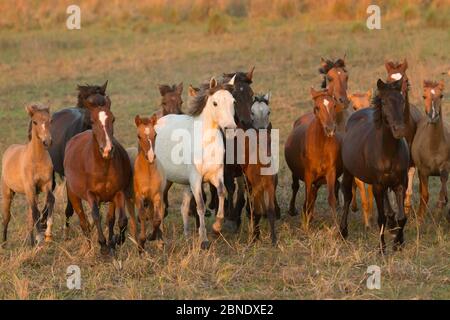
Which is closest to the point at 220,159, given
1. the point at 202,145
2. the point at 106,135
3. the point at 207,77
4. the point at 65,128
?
the point at 202,145

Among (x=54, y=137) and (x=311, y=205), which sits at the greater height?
(x=54, y=137)

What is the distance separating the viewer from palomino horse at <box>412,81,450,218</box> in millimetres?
10445

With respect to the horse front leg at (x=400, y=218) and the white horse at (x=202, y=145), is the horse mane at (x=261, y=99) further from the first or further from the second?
the horse front leg at (x=400, y=218)

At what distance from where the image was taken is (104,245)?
29.6 ft

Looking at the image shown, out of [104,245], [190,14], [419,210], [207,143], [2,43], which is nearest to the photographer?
[104,245]

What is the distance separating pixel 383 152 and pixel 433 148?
1543 millimetres

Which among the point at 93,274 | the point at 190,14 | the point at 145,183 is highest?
the point at 190,14

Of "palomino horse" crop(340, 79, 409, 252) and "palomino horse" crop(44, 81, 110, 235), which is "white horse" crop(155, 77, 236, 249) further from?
"palomino horse" crop(340, 79, 409, 252)

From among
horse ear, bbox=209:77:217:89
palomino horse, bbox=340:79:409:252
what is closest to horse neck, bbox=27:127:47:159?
horse ear, bbox=209:77:217:89

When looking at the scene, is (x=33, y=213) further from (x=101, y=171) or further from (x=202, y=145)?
(x=202, y=145)
